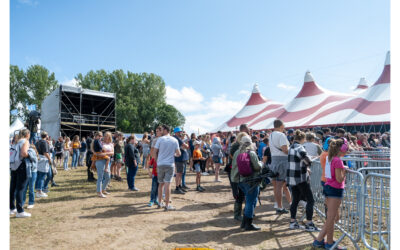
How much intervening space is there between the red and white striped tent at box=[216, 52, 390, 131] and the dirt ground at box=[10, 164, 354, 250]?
44.9 ft

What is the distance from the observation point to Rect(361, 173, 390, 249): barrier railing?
2.86m

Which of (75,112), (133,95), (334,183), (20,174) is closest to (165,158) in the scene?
(20,174)

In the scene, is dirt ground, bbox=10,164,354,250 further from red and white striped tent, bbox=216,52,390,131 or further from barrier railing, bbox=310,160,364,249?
red and white striped tent, bbox=216,52,390,131

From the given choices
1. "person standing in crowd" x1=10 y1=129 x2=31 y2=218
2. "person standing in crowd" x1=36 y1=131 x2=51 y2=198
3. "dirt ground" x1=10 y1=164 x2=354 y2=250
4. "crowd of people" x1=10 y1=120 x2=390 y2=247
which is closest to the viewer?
"crowd of people" x1=10 y1=120 x2=390 y2=247

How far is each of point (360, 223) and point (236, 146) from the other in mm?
2605

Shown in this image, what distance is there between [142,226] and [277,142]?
116 inches

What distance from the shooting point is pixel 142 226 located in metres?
4.50

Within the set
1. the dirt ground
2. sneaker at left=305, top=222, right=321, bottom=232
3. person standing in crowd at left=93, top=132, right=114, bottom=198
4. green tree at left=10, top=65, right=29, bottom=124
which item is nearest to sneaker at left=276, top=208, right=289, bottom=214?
the dirt ground

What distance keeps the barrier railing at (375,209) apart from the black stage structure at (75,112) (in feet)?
57.9

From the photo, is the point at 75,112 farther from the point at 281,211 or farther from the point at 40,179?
the point at 281,211

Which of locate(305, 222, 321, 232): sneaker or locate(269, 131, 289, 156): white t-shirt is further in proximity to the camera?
locate(269, 131, 289, 156): white t-shirt

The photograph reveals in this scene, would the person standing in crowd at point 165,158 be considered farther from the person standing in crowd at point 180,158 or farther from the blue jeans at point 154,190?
the person standing in crowd at point 180,158
